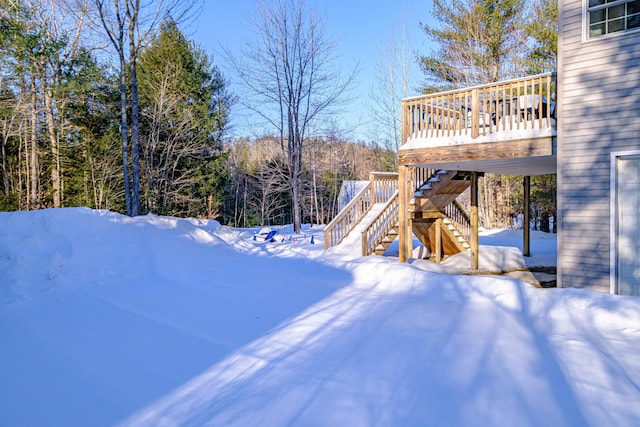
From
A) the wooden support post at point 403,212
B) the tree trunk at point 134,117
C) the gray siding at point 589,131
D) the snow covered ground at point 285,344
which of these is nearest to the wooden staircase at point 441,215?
the wooden support post at point 403,212

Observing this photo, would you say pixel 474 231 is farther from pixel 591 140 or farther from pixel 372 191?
pixel 591 140

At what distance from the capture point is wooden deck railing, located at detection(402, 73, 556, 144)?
267 inches

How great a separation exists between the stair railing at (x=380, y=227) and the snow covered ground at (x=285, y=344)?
2.27 metres

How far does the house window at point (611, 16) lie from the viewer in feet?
19.0

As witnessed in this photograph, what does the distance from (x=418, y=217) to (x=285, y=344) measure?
22.0ft

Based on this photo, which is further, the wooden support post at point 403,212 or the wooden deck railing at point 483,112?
the wooden support post at point 403,212

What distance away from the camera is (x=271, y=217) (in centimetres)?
2994

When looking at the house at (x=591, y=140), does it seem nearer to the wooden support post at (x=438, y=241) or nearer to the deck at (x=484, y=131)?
the deck at (x=484, y=131)

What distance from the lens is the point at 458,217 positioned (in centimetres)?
1183

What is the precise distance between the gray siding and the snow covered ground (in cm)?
125

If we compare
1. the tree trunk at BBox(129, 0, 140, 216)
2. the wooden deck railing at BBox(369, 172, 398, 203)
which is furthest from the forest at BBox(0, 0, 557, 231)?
the wooden deck railing at BBox(369, 172, 398, 203)

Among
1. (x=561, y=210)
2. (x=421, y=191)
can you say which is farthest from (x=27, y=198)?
(x=561, y=210)

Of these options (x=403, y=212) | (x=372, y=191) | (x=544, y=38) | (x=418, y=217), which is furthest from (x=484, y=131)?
(x=544, y=38)

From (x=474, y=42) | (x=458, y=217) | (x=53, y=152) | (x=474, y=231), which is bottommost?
(x=474, y=231)
